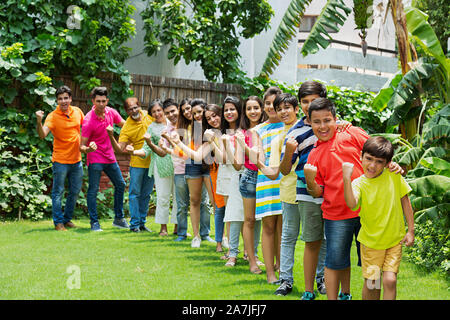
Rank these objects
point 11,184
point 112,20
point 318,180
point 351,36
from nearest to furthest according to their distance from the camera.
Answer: point 318,180, point 11,184, point 112,20, point 351,36

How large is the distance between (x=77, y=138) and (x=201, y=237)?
235 cm

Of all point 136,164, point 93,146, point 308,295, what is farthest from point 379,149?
point 136,164

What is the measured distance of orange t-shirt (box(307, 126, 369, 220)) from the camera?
12.8 feet

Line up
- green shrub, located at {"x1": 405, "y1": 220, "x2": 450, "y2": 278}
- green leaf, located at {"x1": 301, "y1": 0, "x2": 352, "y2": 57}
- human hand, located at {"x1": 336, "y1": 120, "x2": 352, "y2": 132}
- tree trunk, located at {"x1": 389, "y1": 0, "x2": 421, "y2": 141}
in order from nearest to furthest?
human hand, located at {"x1": 336, "y1": 120, "x2": 352, "y2": 132}, green shrub, located at {"x1": 405, "y1": 220, "x2": 450, "y2": 278}, tree trunk, located at {"x1": 389, "y1": 0, "x2": 421, "y2": 141}, green leaf, located at {"x1": 301, "y1": 0, "x2": 352, "y2": 57}

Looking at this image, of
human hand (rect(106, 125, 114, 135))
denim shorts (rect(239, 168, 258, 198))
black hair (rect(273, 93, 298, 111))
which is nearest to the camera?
black hair (rect(273, 93, 298, 111))

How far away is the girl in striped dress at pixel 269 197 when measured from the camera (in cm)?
491

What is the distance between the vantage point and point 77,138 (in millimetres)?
8078

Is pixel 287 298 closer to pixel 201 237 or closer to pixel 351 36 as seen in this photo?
pixel 201 237

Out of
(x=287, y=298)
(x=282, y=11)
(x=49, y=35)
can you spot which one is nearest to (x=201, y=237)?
(x=287, y=298)

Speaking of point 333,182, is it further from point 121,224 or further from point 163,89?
point 163,89

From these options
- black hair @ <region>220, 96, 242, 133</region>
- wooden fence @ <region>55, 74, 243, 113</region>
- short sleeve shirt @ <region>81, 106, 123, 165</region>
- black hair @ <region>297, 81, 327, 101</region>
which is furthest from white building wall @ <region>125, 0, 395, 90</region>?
black hair @ <region>297, 81, 327, 101</region>

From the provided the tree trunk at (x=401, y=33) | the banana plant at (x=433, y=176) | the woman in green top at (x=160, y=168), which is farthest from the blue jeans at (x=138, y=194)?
the tree trunk at (x=401, y=33)

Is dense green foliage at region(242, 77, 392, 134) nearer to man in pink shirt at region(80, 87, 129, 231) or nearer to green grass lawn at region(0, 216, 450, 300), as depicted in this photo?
man in pink shirt at region(80, 87, 129, 231)

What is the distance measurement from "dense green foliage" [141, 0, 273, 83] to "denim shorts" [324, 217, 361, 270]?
7252 millimetres
